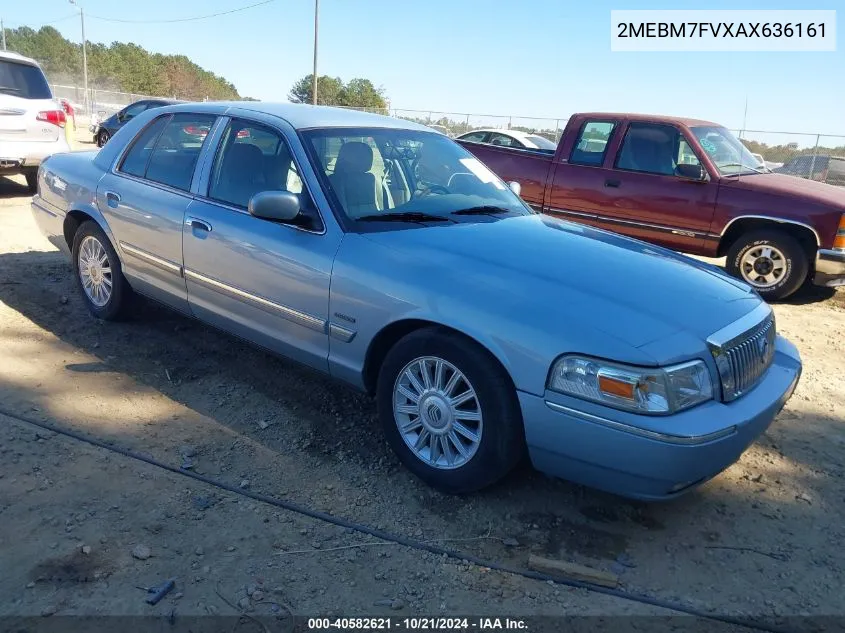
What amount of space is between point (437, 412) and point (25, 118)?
9023 millimetres

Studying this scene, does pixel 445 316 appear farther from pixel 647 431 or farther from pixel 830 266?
pixel 830 266

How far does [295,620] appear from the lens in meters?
2.44

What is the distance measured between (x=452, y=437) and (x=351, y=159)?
1.64m

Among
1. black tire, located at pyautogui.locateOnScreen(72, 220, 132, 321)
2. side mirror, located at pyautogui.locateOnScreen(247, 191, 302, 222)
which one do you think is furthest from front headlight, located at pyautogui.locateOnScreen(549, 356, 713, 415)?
black tire, located at pyautogui.locateOnScreen(72, 220, 132, 321)

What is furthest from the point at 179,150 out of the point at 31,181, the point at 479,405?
→ the point at 31,181

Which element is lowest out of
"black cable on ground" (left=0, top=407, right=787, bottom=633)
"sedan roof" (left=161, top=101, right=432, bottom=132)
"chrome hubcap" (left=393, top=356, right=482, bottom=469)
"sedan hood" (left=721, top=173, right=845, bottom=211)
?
"black cable on ground" (left=0, top=407, right=787, bottom=633)

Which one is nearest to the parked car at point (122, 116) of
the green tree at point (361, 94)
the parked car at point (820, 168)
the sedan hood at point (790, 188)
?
the sedan hood at point (790, 188)

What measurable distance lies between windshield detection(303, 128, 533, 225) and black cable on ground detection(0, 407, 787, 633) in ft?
4.78

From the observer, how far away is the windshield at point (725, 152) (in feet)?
24.9

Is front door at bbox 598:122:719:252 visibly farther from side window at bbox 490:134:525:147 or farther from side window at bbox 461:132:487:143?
side window at bbox 461:132:487:143

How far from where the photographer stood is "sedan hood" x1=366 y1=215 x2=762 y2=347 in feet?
9.39

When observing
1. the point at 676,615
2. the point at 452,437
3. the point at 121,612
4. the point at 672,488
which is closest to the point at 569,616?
the point at 676,615

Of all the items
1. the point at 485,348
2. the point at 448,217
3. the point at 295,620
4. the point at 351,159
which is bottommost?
the point at 295,620

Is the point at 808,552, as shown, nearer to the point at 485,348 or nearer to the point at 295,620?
the point at 485,348
